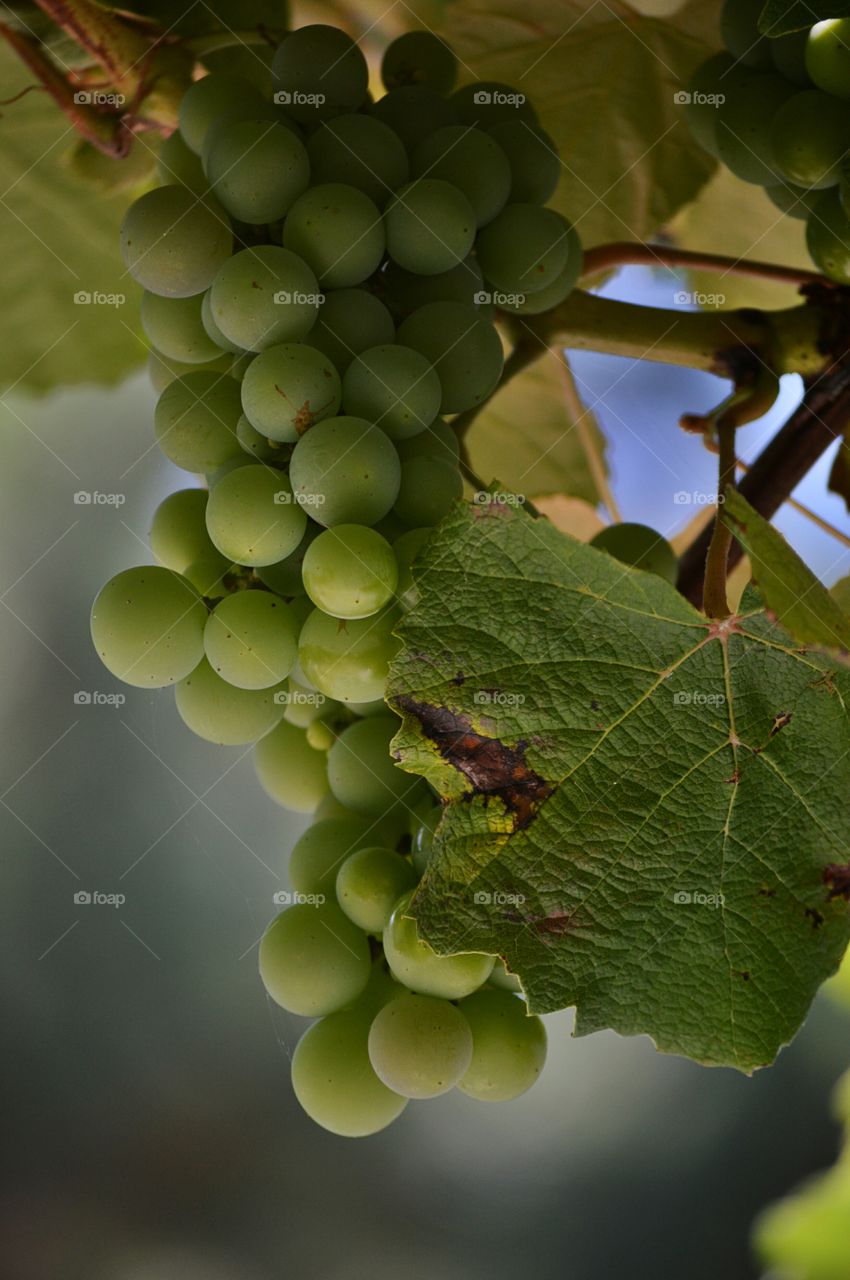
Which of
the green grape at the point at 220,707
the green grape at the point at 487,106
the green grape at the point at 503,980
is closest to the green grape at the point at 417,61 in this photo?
the green grape at the point at 487,106

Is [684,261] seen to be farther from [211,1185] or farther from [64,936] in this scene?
[211,1185]

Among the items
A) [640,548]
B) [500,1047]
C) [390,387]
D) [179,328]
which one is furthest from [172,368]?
[500,1047]

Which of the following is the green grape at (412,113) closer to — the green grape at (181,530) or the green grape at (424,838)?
the green grape at (181,530)

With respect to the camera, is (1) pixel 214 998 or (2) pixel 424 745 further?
(1) pixel 214 998

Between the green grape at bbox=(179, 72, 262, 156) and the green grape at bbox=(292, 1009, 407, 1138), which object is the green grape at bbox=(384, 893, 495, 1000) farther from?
the green grape at bbox=(179, 72, 262, 156)

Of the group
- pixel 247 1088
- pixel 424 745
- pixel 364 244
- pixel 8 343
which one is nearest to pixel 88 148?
pixel 8 343

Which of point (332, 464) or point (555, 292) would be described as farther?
point (555, 292)

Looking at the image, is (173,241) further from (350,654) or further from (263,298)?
(350,654)
